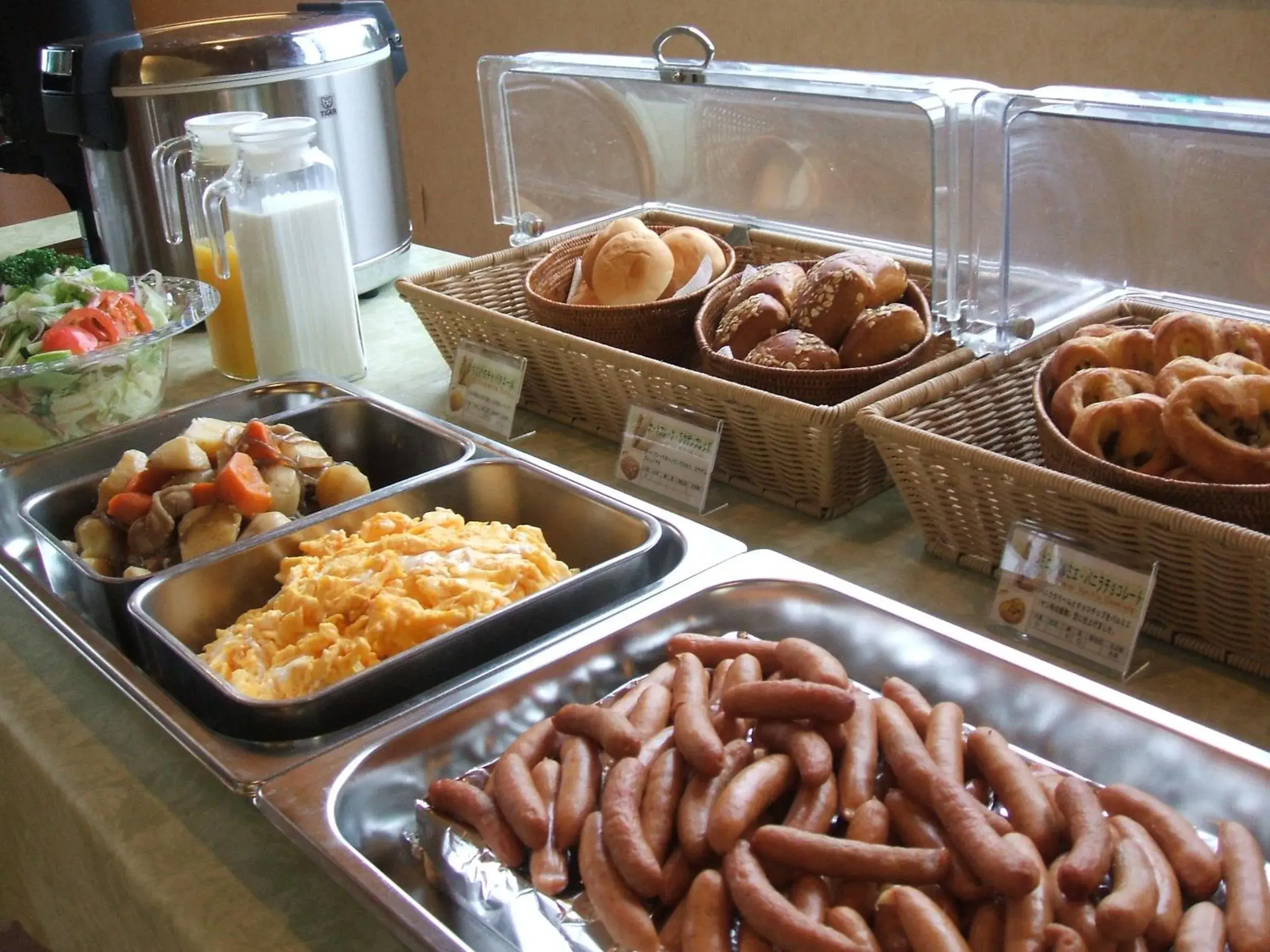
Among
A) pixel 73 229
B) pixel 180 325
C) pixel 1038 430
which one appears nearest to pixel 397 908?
pixel 1038 430

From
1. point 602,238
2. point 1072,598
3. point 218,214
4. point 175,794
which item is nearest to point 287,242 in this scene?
point 218,214

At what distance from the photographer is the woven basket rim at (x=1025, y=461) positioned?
39.4 inches

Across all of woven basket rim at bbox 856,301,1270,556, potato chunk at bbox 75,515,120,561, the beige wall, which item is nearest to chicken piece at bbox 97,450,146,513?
potato chunk at bbox 75,515,120,561

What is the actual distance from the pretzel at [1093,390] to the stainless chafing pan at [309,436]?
26.6 inches

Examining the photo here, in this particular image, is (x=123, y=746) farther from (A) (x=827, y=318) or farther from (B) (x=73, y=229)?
(B) (x=73, y=229)

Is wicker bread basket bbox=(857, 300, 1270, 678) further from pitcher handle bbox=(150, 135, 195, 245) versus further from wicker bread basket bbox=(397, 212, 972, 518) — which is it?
pitcher handle bbox=(150, 135, 195, 245)

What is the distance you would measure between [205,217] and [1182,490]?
4.47ft

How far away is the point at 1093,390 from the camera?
1227mm

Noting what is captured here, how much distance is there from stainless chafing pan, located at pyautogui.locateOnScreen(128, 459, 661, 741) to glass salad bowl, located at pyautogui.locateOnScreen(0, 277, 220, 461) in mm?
482

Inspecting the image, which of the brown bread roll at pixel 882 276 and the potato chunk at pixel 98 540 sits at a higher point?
the brown bread roll at pixel 882 276

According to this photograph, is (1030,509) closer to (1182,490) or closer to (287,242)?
(1182,490)

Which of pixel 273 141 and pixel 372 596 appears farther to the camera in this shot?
pixel 273 141

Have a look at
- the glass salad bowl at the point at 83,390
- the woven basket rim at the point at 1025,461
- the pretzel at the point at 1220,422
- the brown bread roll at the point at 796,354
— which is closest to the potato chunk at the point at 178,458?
the glass salad bowl at the point at 83,390

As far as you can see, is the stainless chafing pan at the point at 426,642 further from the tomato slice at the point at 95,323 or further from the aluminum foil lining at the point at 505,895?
the tomato slice at the point at 95,323
